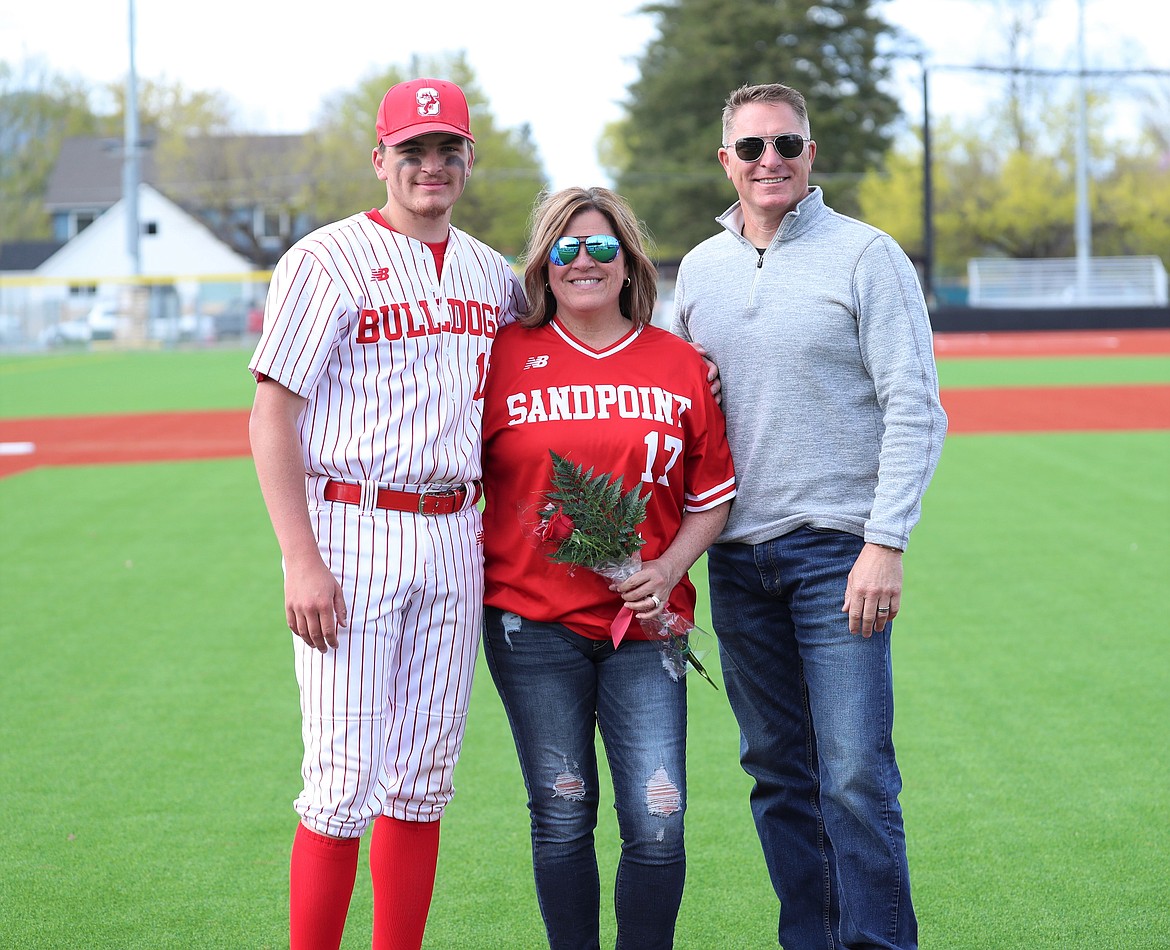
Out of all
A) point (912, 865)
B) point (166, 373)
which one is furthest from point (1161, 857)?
point (166, 373)

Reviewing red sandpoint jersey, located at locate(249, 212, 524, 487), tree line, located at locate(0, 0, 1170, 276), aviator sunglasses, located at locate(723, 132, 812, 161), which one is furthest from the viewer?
tree line, located at locate(0, 0, 1170, 276)

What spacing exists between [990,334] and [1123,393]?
16246 millimetres

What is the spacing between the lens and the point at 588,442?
10.0ft

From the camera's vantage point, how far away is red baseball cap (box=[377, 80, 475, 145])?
304 centimetres

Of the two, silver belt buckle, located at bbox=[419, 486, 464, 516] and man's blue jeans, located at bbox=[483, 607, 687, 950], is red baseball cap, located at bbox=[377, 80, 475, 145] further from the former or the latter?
man's blue jeans, located at bbox=[483, 607, 687, 950]

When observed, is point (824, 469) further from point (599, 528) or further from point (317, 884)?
point (317, 884)

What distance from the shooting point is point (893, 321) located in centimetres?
305

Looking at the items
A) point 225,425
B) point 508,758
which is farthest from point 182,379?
point 508,758

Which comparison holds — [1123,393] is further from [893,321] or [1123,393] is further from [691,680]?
[893,321]

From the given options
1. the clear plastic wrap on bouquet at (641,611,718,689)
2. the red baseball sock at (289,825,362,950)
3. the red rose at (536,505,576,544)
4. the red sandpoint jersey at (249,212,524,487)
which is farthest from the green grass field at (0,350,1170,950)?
the red sandpoint jersey at (249,212,524,487)

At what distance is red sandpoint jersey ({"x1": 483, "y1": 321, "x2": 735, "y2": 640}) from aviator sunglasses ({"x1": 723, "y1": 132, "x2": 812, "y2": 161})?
0.48 metres

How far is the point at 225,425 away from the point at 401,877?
1507 centimetres

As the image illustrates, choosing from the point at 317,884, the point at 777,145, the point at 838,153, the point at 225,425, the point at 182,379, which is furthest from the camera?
the point at 838,153

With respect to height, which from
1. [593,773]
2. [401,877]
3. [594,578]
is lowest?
[401,877]
